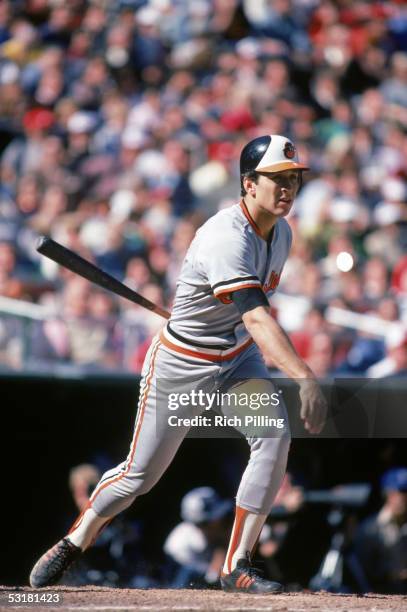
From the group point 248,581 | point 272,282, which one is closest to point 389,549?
point 248,581

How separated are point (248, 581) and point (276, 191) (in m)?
1.53

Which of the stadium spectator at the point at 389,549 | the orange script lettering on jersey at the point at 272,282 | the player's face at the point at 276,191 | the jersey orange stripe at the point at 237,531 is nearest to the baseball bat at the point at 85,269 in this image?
the orange script lettering on jersey at the point at 272,282

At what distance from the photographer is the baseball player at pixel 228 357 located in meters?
4.43

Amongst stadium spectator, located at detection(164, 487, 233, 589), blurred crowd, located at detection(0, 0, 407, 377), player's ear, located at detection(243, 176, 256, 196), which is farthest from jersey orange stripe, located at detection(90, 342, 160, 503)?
stadium spectator, located at detection(164, 487, 233, 589)

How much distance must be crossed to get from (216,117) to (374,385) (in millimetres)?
5483

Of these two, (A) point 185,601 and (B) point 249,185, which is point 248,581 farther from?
(B) point 249,185

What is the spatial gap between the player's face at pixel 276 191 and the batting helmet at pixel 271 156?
0.12 ft

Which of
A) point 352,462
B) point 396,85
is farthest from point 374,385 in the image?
point 396,85

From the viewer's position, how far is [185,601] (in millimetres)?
4438

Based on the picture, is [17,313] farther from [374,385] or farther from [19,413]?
[374,385]

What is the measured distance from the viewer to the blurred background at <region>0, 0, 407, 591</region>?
728cm

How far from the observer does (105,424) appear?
A: 773cm

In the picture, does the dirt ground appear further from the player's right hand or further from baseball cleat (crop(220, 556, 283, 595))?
the player's right hand

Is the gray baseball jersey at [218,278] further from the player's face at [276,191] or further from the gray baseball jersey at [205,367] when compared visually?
the player's face at [276,191]
